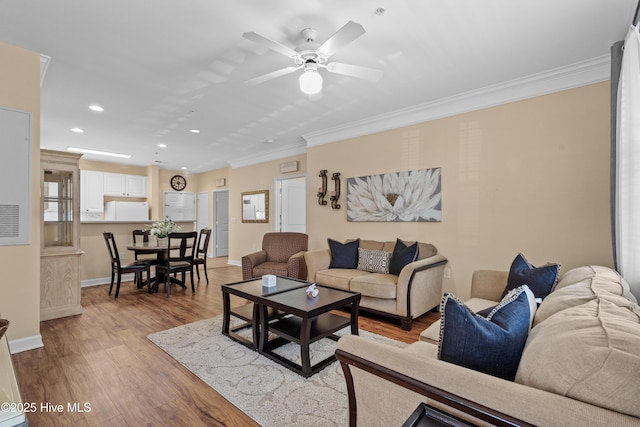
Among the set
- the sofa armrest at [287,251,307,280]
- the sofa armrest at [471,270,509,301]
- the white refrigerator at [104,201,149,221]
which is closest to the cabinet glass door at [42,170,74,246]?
the sofa armrest at [287,251,307,280]

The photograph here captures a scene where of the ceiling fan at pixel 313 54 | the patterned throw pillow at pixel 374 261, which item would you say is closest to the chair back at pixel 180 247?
the patterned throw pillow at pixel 374 261

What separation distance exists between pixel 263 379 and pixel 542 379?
Result: 185 cm

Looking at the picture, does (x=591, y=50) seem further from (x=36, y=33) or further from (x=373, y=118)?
(x=36, y=33)

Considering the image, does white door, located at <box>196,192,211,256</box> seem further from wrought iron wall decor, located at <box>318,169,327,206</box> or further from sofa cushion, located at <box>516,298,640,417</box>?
sofa cushion, located at <box>516,298,640,417</box>

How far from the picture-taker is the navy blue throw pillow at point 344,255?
13.4 feet

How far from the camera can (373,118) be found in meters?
4.36

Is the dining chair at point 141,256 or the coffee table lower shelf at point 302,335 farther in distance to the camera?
the dining chair at point 141,256

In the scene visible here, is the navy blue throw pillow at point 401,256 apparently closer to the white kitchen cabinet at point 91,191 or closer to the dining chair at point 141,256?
the dining chair at point 141,256

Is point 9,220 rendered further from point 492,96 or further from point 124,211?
point 124,211

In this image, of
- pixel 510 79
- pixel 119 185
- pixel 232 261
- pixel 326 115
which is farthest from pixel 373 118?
pixel 119 185

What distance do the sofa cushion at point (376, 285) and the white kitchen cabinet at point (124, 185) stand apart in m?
7.06

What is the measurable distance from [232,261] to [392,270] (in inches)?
195

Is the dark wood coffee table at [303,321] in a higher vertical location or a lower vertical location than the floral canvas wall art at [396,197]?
lower

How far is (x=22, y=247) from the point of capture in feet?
8.59
